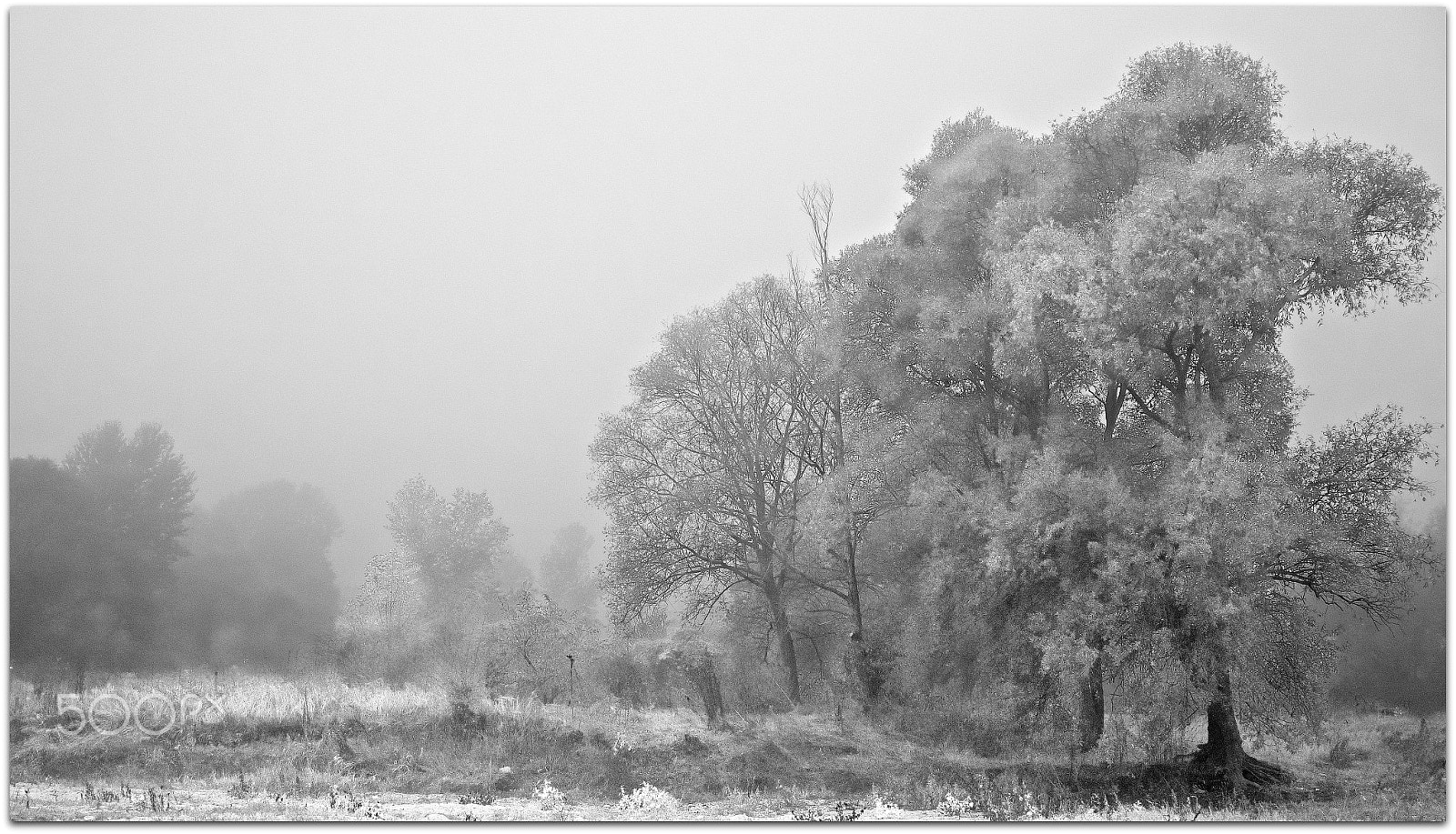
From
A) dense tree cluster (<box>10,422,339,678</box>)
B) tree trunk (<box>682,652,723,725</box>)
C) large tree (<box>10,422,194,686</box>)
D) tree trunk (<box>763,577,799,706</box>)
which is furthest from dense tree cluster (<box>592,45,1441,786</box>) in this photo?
large tree (<box>10,422,194,686</box>)

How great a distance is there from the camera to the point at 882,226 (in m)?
16.7

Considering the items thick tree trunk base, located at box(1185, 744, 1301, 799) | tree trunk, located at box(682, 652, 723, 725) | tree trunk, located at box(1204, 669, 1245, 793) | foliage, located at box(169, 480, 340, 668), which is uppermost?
foliage, located at box(169, 480, 340, 668)

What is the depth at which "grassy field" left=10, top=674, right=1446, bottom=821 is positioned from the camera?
1105 centimetres

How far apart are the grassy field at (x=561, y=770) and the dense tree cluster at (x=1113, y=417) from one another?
1296mm

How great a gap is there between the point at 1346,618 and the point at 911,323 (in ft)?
46.2

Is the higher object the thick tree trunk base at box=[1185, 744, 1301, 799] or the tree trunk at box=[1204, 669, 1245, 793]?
the tree trunk at box=[1204, 669, 1245, 793]

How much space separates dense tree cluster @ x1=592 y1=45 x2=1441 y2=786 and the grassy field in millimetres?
1296

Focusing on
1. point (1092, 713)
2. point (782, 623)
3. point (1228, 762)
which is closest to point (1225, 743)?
point (1228, 762)

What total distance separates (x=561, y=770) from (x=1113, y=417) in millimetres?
10532

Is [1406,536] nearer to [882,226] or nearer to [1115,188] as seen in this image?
[1115,188]

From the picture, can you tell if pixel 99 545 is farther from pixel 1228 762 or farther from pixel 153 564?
pixel 1228 762

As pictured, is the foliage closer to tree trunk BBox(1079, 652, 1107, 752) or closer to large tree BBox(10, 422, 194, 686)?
large tree BBox(10, 422, 194, 686)

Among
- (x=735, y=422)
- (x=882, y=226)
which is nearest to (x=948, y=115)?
(x=882, y=226)

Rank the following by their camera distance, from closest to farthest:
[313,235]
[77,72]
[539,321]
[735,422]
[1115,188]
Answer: [1115,188]
[77,72]
[735,422]
[313,235]
[539,321]
